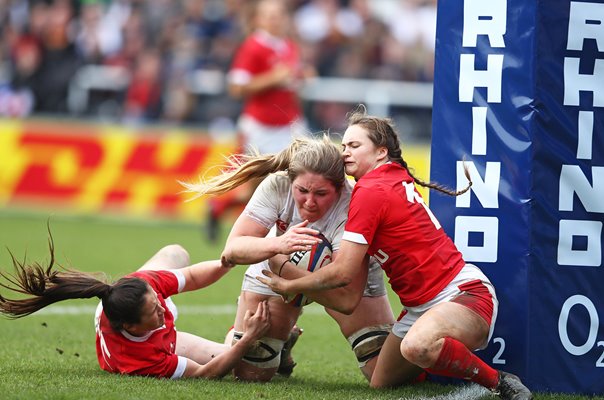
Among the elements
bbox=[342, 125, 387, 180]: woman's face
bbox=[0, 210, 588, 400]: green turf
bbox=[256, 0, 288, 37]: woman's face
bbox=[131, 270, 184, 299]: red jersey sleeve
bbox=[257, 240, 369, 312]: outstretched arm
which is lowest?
bbox=[0, 210, 588, 400]: green turf

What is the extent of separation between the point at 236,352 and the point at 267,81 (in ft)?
22.0

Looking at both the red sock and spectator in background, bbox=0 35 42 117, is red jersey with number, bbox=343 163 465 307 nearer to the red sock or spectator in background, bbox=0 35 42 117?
the red sock

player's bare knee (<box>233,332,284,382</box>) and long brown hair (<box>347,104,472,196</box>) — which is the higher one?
long brown hair (<box>347,104,472,196</box>)

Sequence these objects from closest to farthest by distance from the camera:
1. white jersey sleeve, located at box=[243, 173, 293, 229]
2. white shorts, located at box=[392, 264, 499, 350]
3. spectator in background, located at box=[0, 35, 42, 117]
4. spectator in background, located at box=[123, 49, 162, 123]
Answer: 1. white shorts, located at box=[392, 264, 499, 350]
2. white jersey sleeve, located at box=[243, 173, 293, 229]
3. spectator in background, located at box=[123, 49, 162, 123]
4. spectator in background, located at box=[0, 35, 42, 117]

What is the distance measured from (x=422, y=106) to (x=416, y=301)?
11800 millimetres

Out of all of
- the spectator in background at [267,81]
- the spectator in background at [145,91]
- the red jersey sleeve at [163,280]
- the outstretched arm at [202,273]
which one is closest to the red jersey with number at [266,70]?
the spectator in background at [267,81]

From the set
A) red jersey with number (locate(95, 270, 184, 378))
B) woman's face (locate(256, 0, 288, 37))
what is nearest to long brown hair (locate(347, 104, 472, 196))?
red jersey with number (locate(95, 270, 184, 378))

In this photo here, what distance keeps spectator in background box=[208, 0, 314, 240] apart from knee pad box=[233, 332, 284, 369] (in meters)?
6.20

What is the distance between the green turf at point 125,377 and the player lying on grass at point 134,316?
13 cm

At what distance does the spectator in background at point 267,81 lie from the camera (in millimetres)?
11891

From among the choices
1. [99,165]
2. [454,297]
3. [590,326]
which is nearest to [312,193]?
[454,297]

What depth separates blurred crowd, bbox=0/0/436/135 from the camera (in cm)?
1672

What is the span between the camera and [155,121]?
54.9 ft

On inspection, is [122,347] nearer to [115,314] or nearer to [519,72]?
[115,314]
